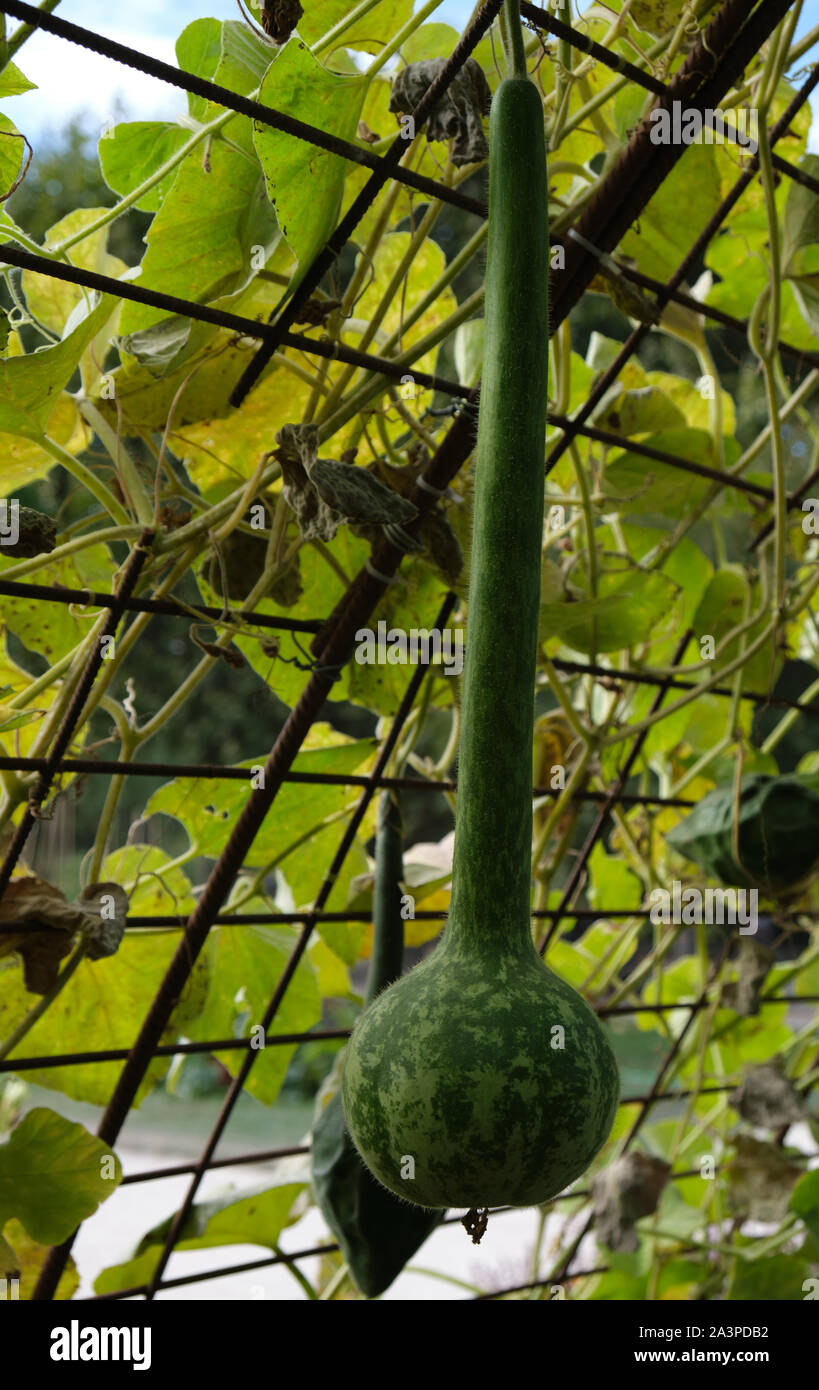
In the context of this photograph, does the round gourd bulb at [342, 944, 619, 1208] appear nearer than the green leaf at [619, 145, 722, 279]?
Yes

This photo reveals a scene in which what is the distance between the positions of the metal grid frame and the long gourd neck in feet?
0.30

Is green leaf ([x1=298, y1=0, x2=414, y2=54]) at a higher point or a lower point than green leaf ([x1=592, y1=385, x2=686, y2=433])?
higher

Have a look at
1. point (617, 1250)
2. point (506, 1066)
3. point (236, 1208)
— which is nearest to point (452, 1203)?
point (506, 1066)

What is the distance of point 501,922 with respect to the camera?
242 millimetres

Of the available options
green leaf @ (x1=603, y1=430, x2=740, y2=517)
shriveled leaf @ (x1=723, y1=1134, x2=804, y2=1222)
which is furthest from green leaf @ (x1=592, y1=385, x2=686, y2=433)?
shriveled leaf @ (x1=723, y1=1134, x2=804, y2=1222)

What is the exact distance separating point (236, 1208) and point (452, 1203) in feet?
1.18

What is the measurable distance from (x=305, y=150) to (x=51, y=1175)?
1.17 feet

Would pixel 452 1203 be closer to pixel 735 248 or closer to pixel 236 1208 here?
pixel 236 1208

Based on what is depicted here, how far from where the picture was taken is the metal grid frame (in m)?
0.30

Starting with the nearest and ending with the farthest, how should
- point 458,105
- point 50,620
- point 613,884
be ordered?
point 458,105, point 50,620, point 613,884

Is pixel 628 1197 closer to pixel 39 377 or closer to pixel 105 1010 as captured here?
pixel 105 1010

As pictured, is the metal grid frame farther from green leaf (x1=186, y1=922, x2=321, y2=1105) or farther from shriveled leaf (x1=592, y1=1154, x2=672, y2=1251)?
shriveled leaf (x1=592, y1=1154, x2=672, y2=1251)

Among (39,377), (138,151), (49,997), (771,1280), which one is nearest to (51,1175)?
(49,997)

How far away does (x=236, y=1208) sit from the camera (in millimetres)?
539
